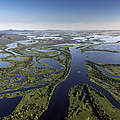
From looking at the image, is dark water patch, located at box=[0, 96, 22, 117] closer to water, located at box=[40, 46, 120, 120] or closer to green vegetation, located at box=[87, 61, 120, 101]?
water, located at box=[40, 46, 120, 120]

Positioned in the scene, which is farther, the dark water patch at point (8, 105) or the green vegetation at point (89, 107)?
the dark water patch at point (8, 105)

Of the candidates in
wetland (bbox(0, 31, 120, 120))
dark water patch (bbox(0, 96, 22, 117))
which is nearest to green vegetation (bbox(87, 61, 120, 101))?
wetland (bbox(0, 31, 120, 120))

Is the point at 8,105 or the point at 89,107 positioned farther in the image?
the point at 8,105

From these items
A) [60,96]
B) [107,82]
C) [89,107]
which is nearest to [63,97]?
[60,96]

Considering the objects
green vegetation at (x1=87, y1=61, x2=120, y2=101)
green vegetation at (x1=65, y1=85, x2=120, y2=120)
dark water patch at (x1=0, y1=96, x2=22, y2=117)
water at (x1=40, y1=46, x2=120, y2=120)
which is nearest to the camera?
green vegetation at (x1=65, y1=85, x2=120, y2=120)

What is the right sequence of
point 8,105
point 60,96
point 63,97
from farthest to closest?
1. point 60,96
2. point 63,97
3. point 8,105

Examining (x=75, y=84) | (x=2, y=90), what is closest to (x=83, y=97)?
(x=75, y=84)

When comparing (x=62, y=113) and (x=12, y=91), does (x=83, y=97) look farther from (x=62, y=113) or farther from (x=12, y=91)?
(x=12, y=91)

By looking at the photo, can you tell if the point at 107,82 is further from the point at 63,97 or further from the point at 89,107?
the point at 63,97

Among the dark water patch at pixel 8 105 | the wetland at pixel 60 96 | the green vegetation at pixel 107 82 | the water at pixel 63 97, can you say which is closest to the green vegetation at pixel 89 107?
the wetland at pixel 60 96

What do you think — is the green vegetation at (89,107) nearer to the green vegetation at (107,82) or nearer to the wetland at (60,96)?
the wetland at (60,96)

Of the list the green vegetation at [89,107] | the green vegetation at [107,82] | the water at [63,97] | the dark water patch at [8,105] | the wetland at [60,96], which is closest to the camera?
the green vegetation at [89,107]
